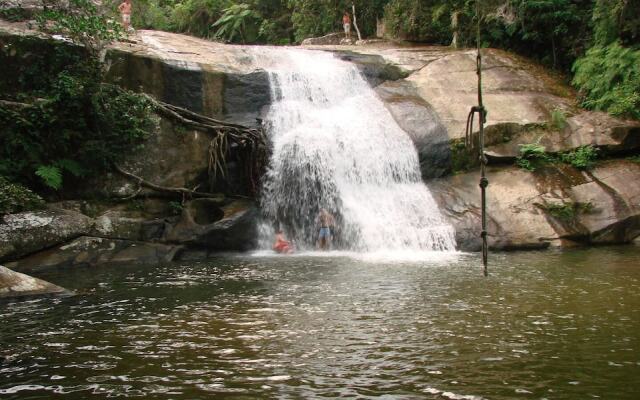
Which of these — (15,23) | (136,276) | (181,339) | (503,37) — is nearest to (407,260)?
(136,276)

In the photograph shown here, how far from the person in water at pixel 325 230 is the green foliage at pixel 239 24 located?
17691 mm

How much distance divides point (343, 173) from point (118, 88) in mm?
5883

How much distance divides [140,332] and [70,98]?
8.41 metres

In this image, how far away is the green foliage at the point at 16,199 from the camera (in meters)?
10.9

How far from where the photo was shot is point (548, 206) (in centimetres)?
1348

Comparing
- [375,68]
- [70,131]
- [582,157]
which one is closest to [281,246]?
[70,131]

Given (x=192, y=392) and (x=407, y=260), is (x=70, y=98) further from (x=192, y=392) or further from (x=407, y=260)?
(x=192, y=392)

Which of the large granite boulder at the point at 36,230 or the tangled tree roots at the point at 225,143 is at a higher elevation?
the tangled tree roots at the point at 225,143

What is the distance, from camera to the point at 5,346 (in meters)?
5.38

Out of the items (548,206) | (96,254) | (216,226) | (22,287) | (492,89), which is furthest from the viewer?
(492,89)

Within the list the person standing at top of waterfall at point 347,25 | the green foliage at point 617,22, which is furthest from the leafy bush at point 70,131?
the green foliage at point 617,22

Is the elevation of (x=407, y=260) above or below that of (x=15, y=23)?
below

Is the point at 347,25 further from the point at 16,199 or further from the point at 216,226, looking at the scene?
the point at 16,199

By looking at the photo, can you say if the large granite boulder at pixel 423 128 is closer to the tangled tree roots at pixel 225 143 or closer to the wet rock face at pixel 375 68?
the wet rock face at pixel 375 68
